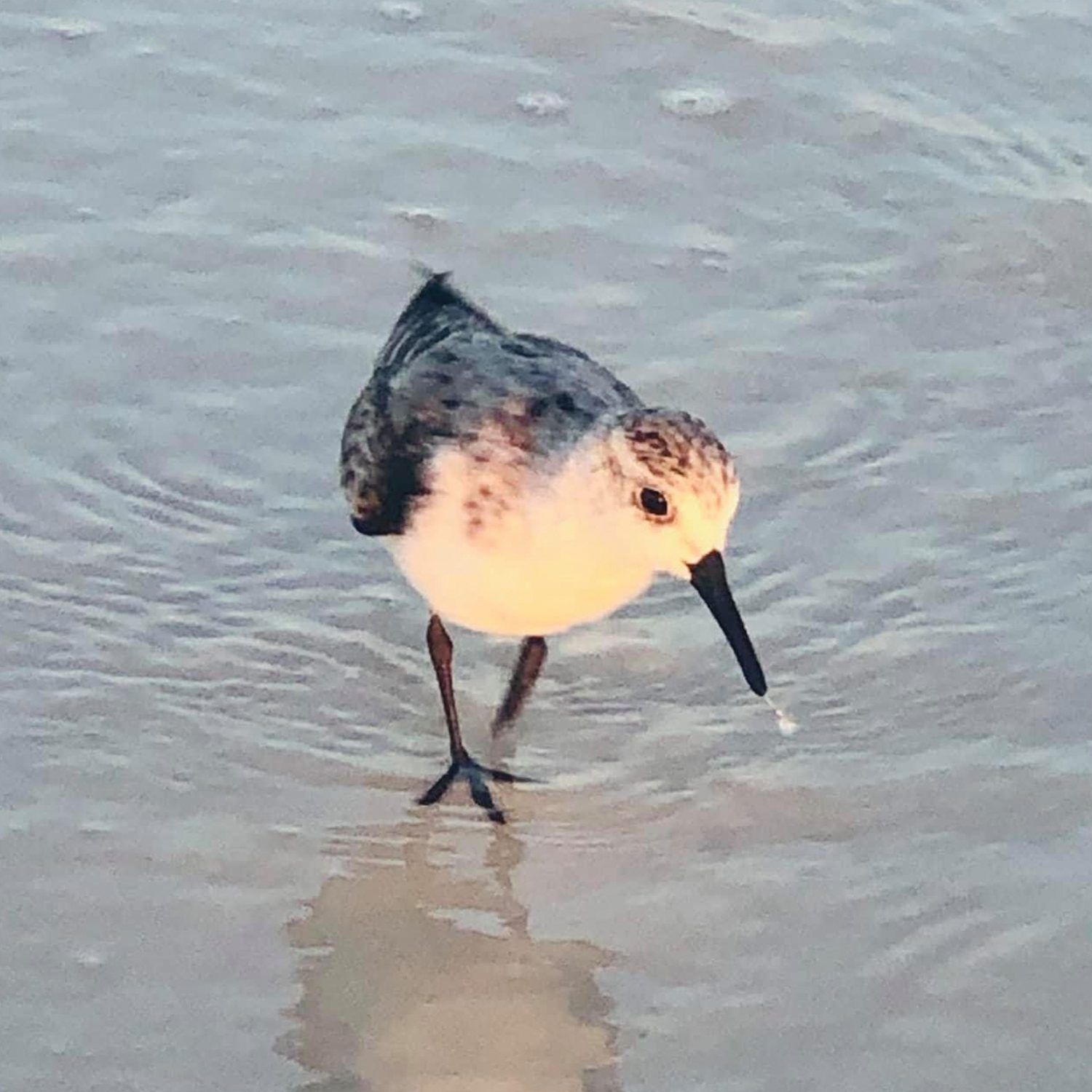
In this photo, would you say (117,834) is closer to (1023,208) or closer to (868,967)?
(868,967)

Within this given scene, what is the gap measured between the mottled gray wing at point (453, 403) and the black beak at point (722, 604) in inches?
13.7

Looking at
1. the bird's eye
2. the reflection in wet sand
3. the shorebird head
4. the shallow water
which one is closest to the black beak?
the shorebird head

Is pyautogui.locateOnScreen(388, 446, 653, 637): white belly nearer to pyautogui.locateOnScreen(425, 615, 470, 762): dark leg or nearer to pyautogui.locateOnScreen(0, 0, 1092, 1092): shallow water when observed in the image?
pyautogui.locateOnScreen(425, 615, 470, 762): dark leg

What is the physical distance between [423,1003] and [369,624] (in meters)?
1.16

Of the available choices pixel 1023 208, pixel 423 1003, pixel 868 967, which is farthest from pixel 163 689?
pixel 1023 208

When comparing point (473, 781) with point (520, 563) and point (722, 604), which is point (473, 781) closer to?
point (520, 563)

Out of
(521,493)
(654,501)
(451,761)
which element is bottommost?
(451,761)

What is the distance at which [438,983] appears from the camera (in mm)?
4250

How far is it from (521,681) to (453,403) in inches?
22.2

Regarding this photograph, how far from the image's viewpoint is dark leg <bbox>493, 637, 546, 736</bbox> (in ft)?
16.2

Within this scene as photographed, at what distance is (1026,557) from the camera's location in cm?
530

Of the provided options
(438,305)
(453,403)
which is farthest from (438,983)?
(438,305)

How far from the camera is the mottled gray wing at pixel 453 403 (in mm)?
4641

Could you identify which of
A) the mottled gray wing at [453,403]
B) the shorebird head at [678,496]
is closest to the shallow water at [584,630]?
the mottled gray wing at [453,403]
